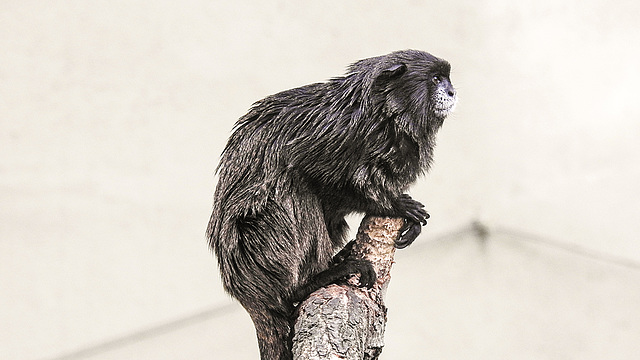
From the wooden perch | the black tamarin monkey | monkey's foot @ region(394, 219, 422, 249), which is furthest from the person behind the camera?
monkey's foot @ region(394, 219, 422, 249)

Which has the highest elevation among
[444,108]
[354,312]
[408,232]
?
[444,108]

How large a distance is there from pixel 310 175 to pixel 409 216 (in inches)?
7.3

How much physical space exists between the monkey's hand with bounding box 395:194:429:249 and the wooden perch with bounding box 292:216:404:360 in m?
0.01

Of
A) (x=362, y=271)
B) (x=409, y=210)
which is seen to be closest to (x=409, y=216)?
(x=409, y=210)

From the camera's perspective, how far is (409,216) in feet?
5.07

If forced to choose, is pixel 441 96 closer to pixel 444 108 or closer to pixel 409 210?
pixel 444 108

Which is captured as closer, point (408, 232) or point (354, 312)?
point (354, 312)

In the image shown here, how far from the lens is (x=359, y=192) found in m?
1.50

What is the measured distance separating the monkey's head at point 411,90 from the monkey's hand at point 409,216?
0.13 m

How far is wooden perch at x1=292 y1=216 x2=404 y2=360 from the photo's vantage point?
1.34 meters

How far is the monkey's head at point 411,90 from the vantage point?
1.48m

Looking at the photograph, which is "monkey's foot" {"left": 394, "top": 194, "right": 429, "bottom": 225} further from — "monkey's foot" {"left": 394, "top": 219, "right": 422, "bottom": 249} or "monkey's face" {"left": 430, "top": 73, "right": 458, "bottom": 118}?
"monkey's face" {"left": 430, "top": 73, "right": 458, "bottom": 118}

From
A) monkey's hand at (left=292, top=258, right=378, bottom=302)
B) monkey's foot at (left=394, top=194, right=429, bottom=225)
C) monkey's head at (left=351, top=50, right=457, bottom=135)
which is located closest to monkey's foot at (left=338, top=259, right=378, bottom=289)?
monkey's hand at (left=292, top=258, right=378, bottom=302)

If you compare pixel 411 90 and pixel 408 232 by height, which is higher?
pixel 411 90
